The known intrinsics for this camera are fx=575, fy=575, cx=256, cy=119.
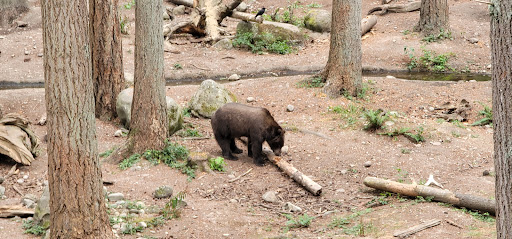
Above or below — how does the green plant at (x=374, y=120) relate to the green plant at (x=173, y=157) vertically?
above

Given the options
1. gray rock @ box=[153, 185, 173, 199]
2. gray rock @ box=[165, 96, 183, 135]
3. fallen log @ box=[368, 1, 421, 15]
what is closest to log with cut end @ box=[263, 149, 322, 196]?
gray rock @ box=[153, 185, 173, 199]

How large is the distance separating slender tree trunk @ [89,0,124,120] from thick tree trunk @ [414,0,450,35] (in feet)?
37.5

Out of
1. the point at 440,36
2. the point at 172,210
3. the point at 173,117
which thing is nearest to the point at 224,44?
the point at 440,36

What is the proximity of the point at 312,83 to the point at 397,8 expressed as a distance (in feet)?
32.3

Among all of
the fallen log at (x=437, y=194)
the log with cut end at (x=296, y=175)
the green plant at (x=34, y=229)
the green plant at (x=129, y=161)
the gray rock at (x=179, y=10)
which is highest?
the gray rock at (x=179, y=10)

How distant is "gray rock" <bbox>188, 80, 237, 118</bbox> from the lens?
13.6 meters

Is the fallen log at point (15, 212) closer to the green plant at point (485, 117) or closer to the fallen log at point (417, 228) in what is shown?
the fallen log at point (417, 228)

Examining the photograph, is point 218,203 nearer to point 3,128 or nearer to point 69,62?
point 69,62

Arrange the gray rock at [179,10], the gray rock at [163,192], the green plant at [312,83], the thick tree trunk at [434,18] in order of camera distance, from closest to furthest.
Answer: the gray rock at [163,192], the green plant at [312,83], the thick tree trunk at [434,18], the gray rock at [179,10]

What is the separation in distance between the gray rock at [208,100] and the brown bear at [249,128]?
Answer: 8.10 ft

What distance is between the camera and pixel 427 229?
7531mm

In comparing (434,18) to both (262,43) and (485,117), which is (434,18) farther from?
(485,117)

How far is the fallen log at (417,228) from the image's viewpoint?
24.1 ft

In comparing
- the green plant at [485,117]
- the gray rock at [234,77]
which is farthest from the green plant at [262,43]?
the green plant at [485,117]
